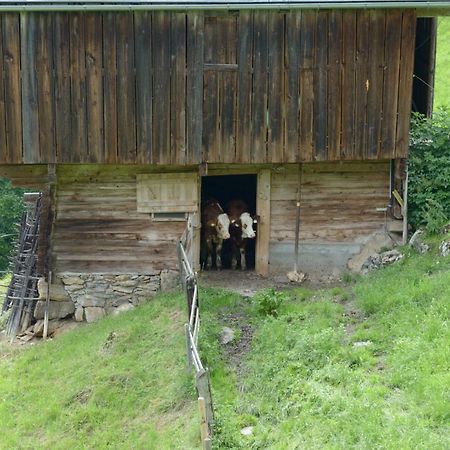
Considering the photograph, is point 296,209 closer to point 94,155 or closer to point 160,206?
point 160,206

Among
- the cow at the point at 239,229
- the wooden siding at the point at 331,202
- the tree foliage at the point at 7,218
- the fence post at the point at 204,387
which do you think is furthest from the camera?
the tree foliage at the point at 7,218

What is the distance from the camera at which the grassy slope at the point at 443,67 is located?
30.9 meters

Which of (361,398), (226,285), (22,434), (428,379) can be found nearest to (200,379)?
(361,398)

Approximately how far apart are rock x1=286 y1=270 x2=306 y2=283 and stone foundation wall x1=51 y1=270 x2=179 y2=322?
2595 millimetres

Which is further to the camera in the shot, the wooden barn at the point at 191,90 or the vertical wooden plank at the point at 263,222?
the vertical wooden plank at the point at 263,222

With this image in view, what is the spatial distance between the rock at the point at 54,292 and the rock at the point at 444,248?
813 centimetres

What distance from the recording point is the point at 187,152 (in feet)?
45.7

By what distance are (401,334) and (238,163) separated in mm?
5624

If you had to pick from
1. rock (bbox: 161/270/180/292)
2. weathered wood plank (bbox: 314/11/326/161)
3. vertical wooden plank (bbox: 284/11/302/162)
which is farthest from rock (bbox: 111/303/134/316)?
weathered wood plank (bbox: 314/11/326/161)

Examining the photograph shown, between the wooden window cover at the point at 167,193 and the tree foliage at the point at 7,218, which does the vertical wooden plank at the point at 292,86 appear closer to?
the wooden window cover at the point at 167,193

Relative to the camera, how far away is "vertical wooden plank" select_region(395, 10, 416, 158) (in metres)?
13.8

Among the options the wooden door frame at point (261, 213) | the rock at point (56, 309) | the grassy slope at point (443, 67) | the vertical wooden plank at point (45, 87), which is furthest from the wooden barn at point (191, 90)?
the grassy slope at point (443, 67)

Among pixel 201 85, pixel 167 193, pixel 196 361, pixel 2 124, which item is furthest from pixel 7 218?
pixel 196 361

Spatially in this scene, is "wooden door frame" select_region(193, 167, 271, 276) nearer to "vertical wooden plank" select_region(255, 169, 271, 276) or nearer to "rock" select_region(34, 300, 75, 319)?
"vertical wooden plank" select_region(255, 169, 271, 276)
